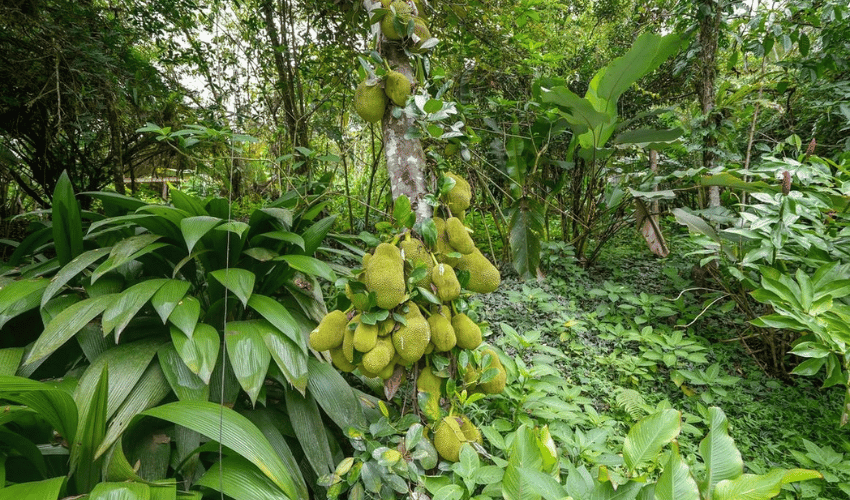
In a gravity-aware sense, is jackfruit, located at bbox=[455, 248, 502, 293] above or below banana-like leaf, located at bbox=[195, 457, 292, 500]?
above

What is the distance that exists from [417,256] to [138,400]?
647 mm

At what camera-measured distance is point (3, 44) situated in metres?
1.87

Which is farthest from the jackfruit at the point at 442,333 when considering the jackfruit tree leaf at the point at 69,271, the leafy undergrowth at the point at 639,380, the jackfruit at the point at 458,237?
the jackfruit tree leaf at the point at 69,271

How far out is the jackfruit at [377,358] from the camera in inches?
25.0

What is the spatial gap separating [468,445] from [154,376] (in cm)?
68

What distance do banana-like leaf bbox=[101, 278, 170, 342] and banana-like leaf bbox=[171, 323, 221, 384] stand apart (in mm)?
89

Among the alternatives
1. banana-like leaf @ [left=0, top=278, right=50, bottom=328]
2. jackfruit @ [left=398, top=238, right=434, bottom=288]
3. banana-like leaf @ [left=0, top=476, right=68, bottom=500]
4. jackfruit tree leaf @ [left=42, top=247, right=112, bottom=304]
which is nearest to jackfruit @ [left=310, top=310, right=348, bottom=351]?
jackfruit @ [left=398, top=238, right=434, bottom=288]

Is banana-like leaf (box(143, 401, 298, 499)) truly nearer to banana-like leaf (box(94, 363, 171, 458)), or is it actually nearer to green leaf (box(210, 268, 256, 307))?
banana-like leaf (box(94, 363, 171, 458))

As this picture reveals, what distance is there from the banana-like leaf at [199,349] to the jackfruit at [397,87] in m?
0.64

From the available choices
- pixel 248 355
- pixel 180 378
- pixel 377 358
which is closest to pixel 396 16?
pixel 377 358

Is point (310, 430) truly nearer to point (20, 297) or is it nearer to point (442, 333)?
point (442, 333)

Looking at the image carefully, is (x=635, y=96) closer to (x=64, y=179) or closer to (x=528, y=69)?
(x=528, y=69)

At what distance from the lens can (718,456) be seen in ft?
2.02

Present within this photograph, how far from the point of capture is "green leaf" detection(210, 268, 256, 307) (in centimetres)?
92
